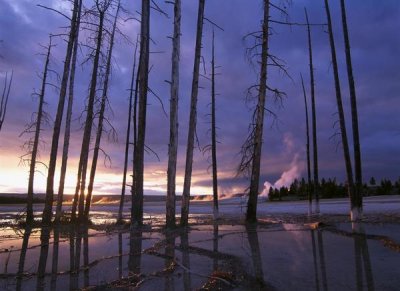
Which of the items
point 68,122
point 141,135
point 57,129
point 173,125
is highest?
point 68,122

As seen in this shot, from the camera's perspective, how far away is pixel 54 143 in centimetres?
2281

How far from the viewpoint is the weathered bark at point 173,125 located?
16016mm

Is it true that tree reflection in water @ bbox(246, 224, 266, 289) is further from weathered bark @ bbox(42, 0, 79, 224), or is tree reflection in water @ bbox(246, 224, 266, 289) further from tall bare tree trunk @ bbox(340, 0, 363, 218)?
weathered bark @ bbox(42, 0, 79, 224)

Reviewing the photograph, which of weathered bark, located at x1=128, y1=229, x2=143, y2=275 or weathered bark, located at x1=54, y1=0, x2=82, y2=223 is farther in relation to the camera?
weathered bark, located at x1=54, y1=0, x2=82, y2=223

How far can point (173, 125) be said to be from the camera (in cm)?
1642

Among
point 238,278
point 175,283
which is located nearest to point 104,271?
point 175,283

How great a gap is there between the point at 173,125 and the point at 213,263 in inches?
353

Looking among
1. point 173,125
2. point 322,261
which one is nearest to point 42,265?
point 322,261

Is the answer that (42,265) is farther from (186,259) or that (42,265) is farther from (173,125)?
(173,125)

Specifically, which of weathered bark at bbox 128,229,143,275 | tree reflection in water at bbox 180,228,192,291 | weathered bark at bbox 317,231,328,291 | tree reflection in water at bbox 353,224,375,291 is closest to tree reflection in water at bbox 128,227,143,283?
weathered bark at bbox 128,229,143,275

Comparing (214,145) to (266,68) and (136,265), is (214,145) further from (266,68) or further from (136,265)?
(136,265)

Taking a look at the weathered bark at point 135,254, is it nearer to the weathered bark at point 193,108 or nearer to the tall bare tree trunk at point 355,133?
the weathered bark at point 193,108

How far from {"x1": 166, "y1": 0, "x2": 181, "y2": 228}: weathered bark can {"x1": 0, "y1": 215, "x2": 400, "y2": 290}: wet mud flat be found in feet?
11.4

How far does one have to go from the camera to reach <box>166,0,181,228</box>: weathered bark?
16.0 metres
